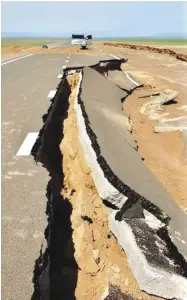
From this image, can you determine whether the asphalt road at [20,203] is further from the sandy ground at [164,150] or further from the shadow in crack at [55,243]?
the sandy ground at [164,150]

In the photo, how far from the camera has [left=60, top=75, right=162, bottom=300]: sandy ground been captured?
301cm

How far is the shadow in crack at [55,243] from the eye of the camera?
2695mm

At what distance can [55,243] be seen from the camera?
3533 mm

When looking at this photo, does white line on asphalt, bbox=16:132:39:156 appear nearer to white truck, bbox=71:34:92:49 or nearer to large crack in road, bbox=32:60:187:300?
large crack in road, bbox=32:60:187:300

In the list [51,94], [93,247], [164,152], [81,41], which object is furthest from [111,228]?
[81,41]

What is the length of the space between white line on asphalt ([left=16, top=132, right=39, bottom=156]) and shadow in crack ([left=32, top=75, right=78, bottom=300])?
70 mm

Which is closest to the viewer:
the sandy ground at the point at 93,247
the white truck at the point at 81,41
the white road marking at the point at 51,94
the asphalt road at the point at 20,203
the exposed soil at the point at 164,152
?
the asphalt road at the point at 20,203

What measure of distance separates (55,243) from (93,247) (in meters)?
0.39

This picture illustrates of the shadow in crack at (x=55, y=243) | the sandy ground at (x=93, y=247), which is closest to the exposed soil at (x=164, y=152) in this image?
the sandy ground at (x=93, y=247)

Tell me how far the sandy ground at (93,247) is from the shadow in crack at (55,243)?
0.08 m

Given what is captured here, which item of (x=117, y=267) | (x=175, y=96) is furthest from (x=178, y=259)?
(x=175, y=96)

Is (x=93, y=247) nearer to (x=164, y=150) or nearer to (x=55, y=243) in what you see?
(x=55, y=243)

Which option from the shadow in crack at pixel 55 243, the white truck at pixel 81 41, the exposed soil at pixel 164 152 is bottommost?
the exposed soil at pixel 164 152

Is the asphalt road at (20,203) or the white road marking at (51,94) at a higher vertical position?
the white road marking at (51,94)
